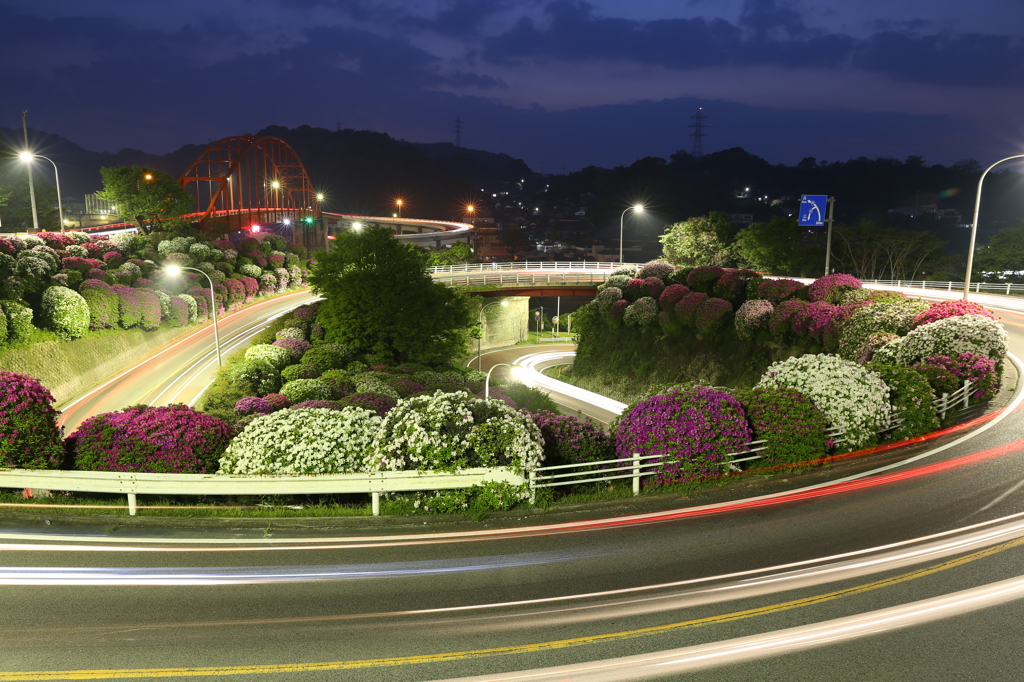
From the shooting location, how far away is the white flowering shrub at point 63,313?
37625mm

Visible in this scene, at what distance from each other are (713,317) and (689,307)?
203cm

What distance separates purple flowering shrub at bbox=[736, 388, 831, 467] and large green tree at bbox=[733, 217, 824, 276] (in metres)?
53.0

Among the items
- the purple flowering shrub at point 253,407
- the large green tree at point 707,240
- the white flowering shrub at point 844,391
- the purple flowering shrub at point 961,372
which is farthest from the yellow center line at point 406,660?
the large green tree at point 707,240

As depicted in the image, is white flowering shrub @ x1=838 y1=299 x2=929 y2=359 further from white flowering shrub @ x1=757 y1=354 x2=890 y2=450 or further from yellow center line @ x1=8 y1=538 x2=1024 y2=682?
yellow center line @ x1=8 y1=538 x2=1024 y2=682

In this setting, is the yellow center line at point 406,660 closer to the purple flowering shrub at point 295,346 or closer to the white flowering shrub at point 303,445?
the white flowering shrub at point 303,445

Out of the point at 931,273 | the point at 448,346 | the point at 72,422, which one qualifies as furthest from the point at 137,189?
the point at 931,273

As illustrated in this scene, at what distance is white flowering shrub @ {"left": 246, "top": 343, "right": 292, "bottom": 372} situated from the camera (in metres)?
34.2

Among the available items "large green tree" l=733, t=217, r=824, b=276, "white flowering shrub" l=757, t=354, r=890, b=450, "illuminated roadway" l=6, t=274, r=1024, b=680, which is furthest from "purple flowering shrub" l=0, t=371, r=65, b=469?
"large green tree" l=733, t=217, r=824, b=276

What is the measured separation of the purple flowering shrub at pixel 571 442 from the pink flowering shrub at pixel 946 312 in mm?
15761

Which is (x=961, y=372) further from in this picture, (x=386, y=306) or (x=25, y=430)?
(x=386, y=306)

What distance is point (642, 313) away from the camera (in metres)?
41.0

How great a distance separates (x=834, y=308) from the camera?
29.8 meters

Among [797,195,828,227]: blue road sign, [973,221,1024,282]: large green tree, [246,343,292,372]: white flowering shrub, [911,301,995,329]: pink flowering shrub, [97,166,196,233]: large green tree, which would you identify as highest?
[97,166,196,233]: large green tree

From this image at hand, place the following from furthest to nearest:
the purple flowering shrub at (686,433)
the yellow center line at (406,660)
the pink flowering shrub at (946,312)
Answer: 1. the pink flowering shrub at (946,312)
2. the purple flowering shrub at (686,433)
3. the yellow center line at (406,660)
